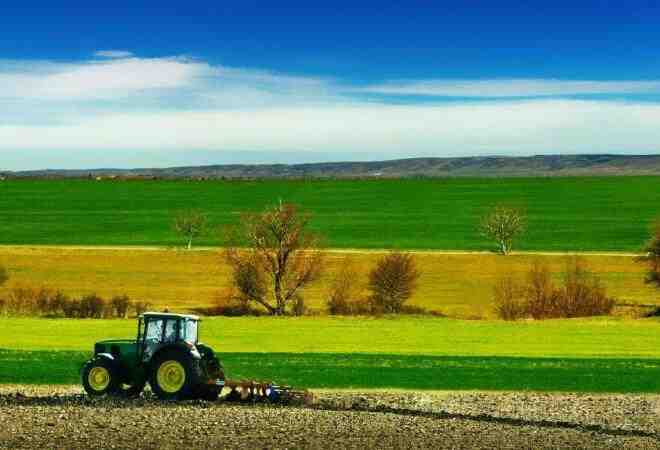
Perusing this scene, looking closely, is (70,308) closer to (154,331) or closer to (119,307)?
(119,307)

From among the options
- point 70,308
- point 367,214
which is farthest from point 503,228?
point 70,308

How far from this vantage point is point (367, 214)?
15675 cm

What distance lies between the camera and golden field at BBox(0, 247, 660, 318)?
253 feet

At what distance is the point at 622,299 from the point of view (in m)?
75.7

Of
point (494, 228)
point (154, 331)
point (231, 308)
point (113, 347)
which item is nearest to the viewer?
point (154, 331)

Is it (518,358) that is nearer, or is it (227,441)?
(227,441)

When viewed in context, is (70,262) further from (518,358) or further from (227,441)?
(227,441)

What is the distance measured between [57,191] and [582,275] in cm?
13470

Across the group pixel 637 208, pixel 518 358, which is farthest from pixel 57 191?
pixel 518 358

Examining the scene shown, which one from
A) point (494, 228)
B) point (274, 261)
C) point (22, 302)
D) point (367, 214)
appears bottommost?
point (22, 302)

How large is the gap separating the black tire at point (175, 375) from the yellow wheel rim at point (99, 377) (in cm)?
128

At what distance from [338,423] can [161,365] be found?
4.51 metres

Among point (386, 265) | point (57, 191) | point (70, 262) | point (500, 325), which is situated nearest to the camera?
point (500, 325)

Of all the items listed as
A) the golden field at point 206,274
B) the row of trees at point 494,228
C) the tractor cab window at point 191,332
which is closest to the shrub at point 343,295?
the golden field at point 206,274
